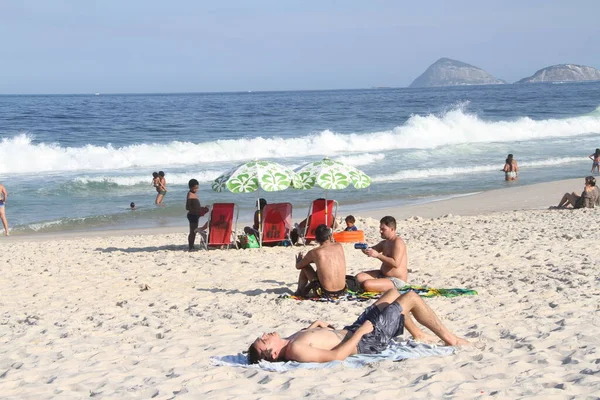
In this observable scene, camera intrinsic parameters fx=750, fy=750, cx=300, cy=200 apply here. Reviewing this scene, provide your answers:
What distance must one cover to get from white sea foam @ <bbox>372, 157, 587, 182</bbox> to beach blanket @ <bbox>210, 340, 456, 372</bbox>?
17111mm

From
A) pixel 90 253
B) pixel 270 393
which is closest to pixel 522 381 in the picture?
pixel 270 393

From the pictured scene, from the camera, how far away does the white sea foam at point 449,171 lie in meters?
23.0

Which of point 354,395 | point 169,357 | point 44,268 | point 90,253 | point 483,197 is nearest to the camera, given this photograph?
point 354,395

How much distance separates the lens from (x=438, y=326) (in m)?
5.54

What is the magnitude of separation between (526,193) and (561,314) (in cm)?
1219

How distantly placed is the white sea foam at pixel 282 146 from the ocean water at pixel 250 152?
0.07 meters

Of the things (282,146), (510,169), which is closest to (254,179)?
(510,169)

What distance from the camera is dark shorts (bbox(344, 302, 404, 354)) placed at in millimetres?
5402

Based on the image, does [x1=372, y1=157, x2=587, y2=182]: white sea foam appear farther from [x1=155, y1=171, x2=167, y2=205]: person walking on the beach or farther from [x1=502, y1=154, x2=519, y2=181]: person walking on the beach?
[x1=155, y1=171, x2=167, y2=205]: person walking on the beach

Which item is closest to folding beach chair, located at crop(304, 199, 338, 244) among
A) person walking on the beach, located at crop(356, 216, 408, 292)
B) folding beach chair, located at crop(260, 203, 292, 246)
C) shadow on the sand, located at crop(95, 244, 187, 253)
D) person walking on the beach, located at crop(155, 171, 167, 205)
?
folding beach chair, located at crop(260, 203, 292, 246)

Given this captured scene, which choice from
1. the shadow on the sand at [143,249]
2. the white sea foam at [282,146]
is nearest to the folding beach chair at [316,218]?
the shadow on the sand at [143,249]

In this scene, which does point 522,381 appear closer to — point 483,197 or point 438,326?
point 438,326

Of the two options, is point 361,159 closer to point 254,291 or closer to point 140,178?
point 140,178

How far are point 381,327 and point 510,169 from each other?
16.7 meters
